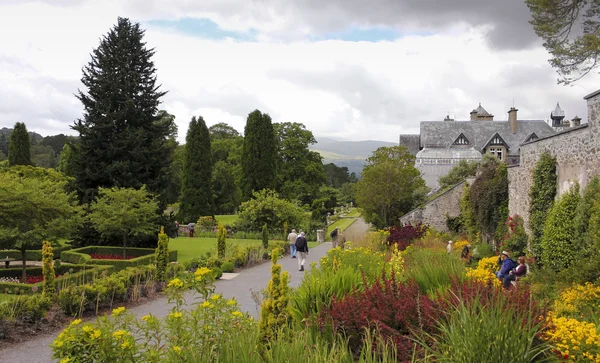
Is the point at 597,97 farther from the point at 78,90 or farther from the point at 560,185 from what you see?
the point at 78,90

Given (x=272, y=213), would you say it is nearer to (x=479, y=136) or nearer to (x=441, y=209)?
(x=441, y=209)

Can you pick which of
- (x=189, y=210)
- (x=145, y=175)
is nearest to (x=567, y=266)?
(x=145, y=175)

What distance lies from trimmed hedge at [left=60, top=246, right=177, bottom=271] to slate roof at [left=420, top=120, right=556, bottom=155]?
40.8 m

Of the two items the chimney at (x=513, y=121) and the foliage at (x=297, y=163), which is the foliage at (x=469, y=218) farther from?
the chimney at (x=513, y=121)

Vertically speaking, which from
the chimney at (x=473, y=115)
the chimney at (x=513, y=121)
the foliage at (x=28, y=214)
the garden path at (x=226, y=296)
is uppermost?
the chimney at (x=473, y=115)

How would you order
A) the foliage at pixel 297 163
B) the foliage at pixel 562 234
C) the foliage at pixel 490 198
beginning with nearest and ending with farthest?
the foliage at pixel 562 234
the foliage at pixel 490 198
the foliage at pixel 297 163

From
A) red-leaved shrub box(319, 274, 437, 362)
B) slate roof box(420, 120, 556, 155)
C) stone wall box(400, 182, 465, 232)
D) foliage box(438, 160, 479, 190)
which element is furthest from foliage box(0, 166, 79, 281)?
slate roof box(420, 120, 556, 155)

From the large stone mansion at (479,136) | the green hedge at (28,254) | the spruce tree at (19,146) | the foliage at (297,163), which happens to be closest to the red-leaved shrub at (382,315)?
the green hedge at (28,254)

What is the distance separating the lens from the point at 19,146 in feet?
119

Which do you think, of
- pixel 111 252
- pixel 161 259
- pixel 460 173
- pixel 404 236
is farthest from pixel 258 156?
pixel 161 259

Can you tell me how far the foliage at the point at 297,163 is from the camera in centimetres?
4766

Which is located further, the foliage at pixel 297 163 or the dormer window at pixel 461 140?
the dormer window at pixel 461 140

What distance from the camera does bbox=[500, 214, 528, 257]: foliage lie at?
53.5 feet

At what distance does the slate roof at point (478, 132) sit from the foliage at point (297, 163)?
1486cm
